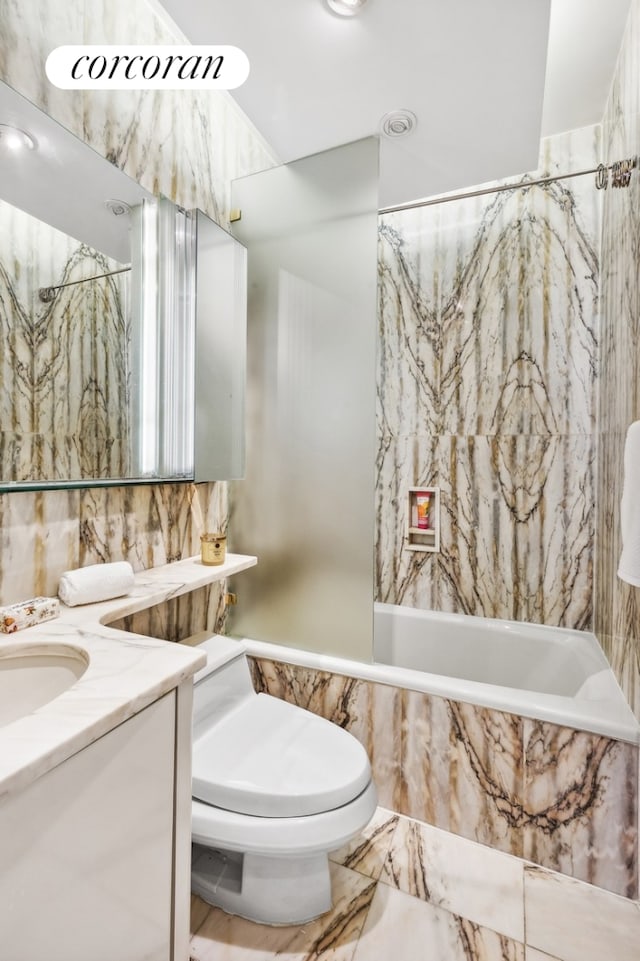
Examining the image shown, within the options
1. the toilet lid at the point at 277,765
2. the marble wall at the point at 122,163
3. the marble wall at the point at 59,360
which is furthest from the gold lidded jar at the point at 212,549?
the toilet lid at the point at 277,765

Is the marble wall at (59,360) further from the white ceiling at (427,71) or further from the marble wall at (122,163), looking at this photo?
A: the white ceiling at (427,71)

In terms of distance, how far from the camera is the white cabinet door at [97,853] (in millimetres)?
527

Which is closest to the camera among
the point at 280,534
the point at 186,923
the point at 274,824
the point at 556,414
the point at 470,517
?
the point at 186,923

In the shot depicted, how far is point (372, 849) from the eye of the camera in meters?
1.43

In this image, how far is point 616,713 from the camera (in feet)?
4.33

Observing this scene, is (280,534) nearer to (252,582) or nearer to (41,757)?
(252,582)

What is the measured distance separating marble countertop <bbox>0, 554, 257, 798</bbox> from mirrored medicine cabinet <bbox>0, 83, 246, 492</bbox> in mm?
328

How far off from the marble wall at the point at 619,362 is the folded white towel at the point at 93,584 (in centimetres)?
135

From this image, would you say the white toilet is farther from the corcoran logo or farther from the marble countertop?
the corcoran logo

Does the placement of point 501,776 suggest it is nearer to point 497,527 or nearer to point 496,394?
point 497,527

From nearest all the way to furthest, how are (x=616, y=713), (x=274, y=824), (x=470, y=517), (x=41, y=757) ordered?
(x=41, y=757) → (x=274, y=824) → (x=616, y=713) → (x=470, y=517)

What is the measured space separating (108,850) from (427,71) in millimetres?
2186

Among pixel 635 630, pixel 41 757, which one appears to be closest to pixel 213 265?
pixel 41 757

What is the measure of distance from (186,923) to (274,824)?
0.28m
